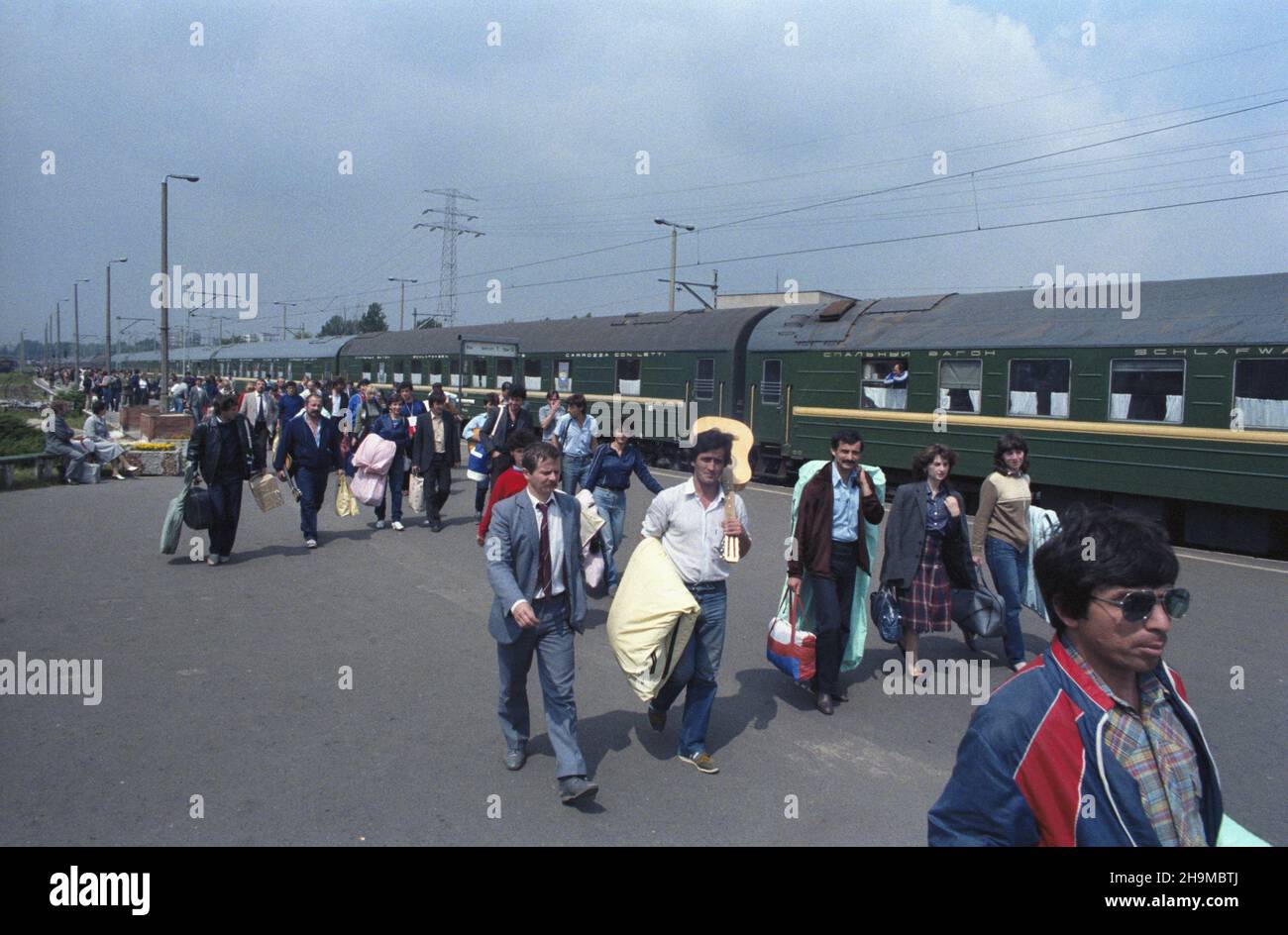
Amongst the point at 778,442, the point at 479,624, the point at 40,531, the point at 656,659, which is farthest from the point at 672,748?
the point at 778,442

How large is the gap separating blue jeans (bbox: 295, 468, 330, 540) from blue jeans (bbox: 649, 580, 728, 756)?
22.4 ft

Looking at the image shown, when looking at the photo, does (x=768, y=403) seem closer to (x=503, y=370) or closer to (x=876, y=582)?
(x=876, y=582)

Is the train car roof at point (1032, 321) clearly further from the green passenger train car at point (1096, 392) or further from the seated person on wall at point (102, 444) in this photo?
the seated person on wall at point (102, 444)

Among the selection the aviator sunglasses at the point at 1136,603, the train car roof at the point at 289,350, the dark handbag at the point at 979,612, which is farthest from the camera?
the train car roof at the point at 289,350

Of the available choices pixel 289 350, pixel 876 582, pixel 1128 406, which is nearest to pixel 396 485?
pixel 876 582

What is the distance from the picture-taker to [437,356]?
29.2 meters

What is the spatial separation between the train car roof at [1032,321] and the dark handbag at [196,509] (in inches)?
443

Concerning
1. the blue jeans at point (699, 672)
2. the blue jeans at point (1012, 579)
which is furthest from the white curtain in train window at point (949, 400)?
the blue jeans at point (699, 672)

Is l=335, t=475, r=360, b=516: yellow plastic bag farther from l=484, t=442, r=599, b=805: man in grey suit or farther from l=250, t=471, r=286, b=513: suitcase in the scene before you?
l=484, t=442, r=599, b=805: man in grey suit

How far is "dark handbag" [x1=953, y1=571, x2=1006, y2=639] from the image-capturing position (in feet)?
19.9

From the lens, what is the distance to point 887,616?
241 inches

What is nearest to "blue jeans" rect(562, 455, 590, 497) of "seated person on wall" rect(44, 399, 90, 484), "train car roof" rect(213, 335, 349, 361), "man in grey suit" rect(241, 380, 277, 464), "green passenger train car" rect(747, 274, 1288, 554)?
"man in grey suit" rect(241, 380, 277, 464)

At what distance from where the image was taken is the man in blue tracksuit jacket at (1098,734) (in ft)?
6.19

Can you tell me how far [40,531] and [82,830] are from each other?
8565mm
